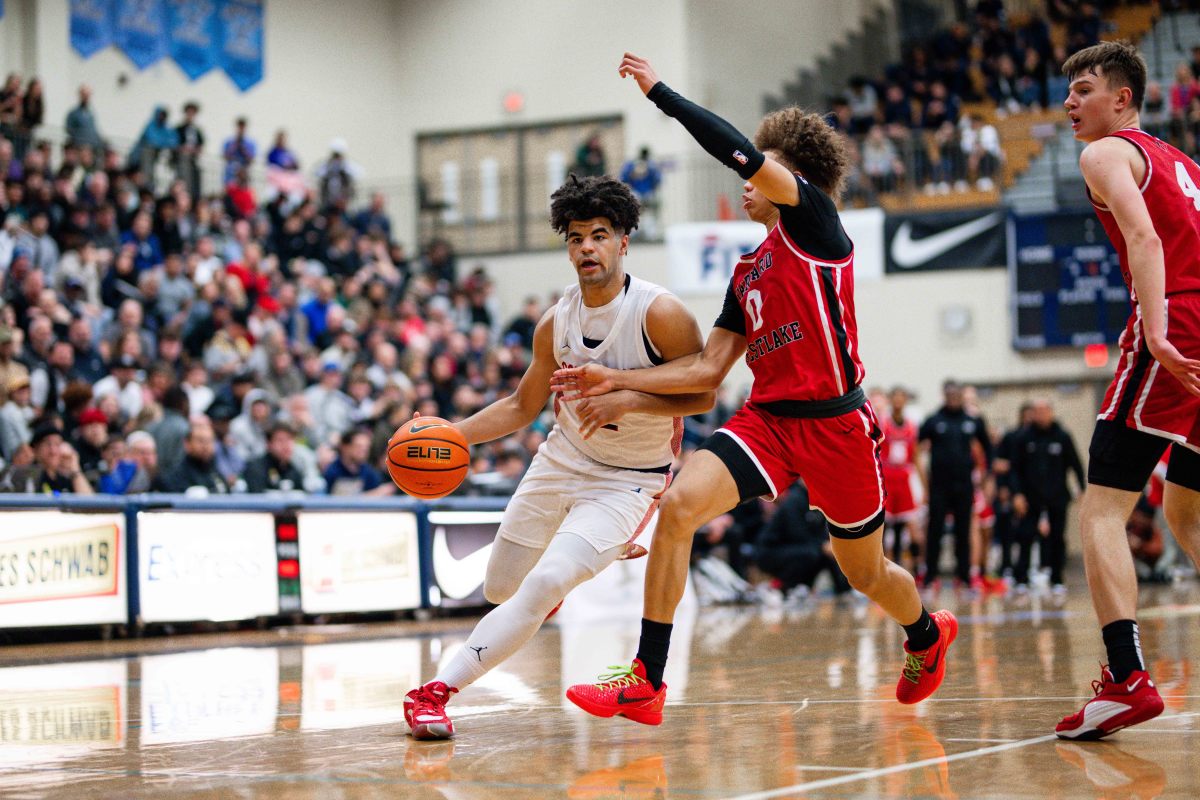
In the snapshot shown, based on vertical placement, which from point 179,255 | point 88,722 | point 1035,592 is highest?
point 179,255

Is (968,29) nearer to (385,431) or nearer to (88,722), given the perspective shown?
(385,431)

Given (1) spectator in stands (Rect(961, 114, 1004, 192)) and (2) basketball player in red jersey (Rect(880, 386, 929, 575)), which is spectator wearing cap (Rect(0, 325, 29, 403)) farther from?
(1) spectator in stands (Rect(961, 114, 1004, 192))

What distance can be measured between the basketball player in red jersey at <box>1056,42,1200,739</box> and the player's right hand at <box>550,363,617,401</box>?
69.8 inches

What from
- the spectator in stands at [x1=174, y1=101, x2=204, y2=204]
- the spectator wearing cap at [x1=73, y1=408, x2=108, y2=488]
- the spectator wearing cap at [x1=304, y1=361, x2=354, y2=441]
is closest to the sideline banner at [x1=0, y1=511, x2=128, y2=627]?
the spectator wearing cap at [x1=73, y1=408, x2=108, y2=488]

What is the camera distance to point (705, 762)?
4812mm

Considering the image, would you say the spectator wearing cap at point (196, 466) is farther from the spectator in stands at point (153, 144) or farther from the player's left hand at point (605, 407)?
the spectator in stands at point (153, 144)

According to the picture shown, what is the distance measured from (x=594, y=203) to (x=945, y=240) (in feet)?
62.8

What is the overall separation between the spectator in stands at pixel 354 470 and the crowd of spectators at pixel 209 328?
0.02m

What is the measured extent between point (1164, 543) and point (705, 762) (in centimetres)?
1602

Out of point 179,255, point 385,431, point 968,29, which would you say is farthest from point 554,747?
point 968,29

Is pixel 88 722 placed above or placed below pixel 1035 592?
above

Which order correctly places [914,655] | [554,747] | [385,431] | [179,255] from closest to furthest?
[554,747] → [914,655] → [385,431] → [179,255]

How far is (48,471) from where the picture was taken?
1231 cm

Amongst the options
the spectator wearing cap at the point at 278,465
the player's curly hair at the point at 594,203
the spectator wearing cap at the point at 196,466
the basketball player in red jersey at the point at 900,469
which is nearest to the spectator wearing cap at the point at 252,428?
the spectator wearing cap at the point at 278,465
